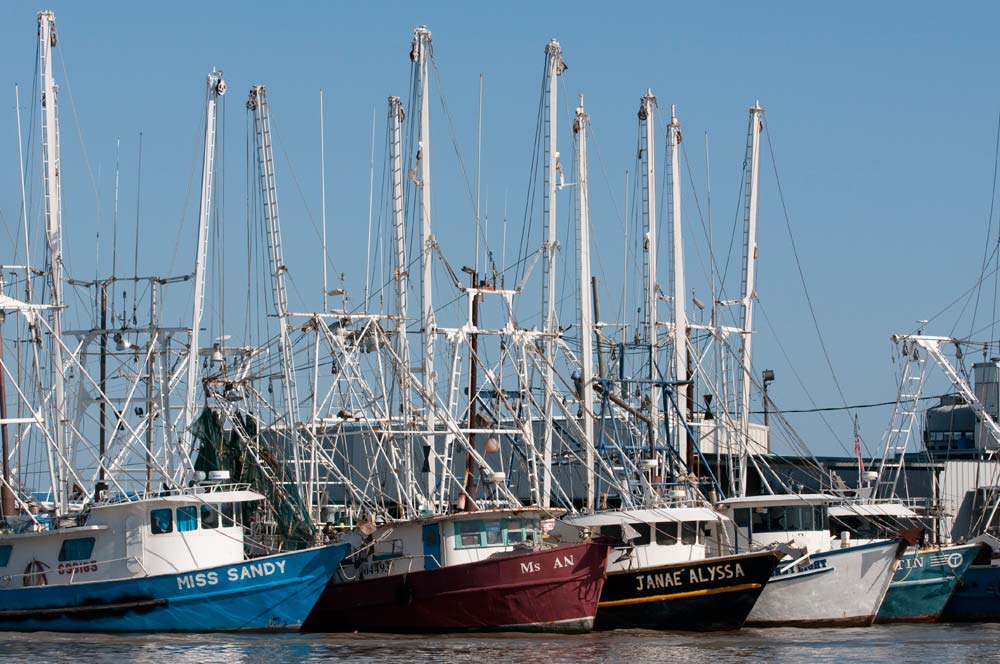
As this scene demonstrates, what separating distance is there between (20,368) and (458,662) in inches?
762

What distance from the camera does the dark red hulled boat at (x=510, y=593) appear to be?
4056cm

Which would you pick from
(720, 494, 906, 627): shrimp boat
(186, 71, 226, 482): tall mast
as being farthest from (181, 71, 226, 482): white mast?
(720, 494, 906, 627): shrimp boat

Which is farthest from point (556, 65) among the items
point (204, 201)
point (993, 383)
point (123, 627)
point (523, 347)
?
point (993, 383)

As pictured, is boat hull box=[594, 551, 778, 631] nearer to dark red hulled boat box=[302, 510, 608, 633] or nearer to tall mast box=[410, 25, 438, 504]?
dark red hulled boat box=[302, 510, 608, 633]

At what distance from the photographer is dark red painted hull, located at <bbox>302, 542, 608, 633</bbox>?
40562 millimetres

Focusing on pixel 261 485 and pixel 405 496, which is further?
pixel 261 485

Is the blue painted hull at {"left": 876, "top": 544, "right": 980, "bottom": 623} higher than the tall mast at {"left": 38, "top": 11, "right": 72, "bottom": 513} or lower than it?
lower

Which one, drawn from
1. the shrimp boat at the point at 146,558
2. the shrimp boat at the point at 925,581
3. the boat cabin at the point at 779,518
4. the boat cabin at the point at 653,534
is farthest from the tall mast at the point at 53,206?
the shrimp boat at the point at 925,581

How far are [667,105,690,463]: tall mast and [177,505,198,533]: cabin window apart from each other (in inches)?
591

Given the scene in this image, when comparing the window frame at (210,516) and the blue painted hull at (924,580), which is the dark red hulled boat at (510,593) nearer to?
the window frame at (210,516)

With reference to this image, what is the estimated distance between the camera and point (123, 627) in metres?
40.9

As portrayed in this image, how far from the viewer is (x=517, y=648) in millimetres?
37531

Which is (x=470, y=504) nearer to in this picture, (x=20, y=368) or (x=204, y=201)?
(x=204, y=201)

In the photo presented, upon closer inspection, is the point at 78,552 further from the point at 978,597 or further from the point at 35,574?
the point at 978,597
